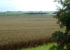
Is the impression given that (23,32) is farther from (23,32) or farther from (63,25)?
(63,25)

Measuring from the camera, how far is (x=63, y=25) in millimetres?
6461

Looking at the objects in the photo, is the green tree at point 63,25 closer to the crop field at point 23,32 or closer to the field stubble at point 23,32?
the crop field at point 23,32

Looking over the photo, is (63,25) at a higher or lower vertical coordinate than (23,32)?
higher

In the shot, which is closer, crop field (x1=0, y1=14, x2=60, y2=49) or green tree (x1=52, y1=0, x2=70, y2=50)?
green tree (x1=52, y1=0, x2=70, y2=50)

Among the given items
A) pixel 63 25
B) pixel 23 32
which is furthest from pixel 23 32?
pixel 63 25

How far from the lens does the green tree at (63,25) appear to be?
620 cm

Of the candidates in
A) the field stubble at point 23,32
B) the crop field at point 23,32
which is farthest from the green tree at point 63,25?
the field stubble at point 23,32

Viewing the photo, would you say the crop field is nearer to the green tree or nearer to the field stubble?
the field stubble

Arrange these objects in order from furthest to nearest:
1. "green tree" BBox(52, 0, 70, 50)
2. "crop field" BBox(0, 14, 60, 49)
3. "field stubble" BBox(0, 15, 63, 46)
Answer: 1. "field stubble" BBox(0, 15, 63, 46)
2. "crop field" BBox(0, 14, 60, 49)
3. "green tree" BBox(52, 0, 70, 50)

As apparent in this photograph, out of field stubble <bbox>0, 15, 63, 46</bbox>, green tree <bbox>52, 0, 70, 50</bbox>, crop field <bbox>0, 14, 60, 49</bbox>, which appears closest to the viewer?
green tree <bbox>52, 0, 70, 50</bbox>

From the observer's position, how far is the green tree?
244 inches

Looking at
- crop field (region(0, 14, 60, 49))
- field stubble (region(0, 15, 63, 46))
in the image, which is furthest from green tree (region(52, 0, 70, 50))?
field stubble (region(0, 15, 63, 46))

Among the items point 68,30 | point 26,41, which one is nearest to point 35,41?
point 26,41

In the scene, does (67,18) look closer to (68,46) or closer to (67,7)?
(67,7)
